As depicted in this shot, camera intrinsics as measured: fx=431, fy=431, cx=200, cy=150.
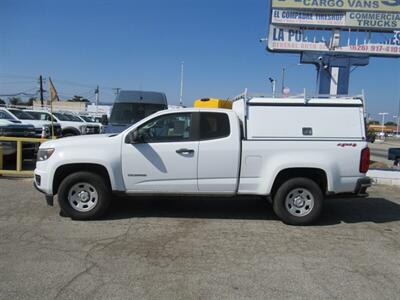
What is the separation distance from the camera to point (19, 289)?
4.27 meters

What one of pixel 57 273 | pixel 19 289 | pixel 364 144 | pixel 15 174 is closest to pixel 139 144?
pixel 57 273

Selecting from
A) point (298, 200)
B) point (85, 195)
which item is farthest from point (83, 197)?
point (298, 200)

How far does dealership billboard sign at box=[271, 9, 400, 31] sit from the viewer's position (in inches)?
576

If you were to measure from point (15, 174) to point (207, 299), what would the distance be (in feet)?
28.5

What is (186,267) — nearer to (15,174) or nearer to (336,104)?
(336,104)

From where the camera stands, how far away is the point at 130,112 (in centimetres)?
1341

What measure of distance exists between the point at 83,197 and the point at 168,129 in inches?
70.1

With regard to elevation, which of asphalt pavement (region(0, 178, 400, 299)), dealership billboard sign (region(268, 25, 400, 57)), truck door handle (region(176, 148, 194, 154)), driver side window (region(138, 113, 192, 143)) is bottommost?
asphalt pavement (region(0, 178, 400, 299))

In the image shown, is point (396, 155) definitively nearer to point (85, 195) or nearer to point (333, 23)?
point (333, 23)

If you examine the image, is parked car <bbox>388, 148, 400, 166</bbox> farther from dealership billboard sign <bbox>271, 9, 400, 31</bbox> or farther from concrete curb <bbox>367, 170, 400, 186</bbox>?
dealership billboard sign <bbox>271, 9, 400, 31</bbox>

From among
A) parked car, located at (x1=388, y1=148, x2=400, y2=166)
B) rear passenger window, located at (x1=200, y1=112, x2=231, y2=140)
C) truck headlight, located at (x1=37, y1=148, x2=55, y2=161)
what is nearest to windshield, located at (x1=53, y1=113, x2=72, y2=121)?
parked car, located at (x1=388, y1=148, x2=400, y2=166)

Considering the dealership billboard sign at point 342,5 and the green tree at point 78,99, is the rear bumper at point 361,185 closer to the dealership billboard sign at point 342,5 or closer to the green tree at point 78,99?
the dealership billboard sign at point 342,5

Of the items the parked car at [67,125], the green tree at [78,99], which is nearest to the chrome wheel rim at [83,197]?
the parked car at [67,125]

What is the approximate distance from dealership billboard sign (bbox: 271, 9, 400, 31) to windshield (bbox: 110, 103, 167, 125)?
18.2 feet
